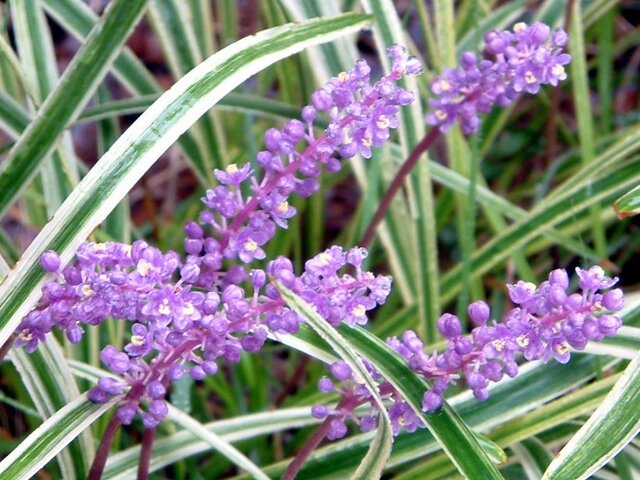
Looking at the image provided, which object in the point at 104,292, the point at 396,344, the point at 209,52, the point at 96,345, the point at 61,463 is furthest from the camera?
the point at 209,52

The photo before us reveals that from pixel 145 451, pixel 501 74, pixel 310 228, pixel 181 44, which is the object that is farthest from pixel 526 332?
pixel 310 228

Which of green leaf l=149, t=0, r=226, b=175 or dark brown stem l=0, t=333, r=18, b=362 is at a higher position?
green leaf l=149, t=0, r=226, b=175

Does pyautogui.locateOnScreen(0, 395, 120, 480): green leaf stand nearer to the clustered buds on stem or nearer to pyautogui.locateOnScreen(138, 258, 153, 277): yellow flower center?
the clustered buds on stem

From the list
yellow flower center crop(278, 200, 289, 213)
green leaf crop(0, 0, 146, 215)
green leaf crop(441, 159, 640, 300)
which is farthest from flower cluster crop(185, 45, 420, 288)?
green leaf crop(441, 159, 640, 300)

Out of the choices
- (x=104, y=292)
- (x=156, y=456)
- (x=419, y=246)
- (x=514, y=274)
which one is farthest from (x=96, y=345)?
(x=514, y=274)

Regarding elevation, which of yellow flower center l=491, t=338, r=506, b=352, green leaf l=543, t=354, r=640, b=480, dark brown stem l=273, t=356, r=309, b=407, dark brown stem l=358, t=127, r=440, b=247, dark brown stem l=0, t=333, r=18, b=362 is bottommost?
green leaf l=543, t=354, r=640, b=480

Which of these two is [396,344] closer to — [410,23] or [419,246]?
[419,246]

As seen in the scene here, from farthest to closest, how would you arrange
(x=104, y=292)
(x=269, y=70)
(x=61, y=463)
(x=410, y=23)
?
(x=410, y=23)
(x=269, y=70)
(x=61, y=463)
(x=104, y=292)
